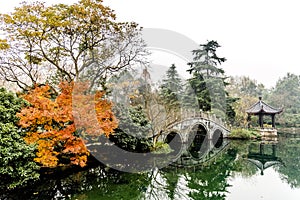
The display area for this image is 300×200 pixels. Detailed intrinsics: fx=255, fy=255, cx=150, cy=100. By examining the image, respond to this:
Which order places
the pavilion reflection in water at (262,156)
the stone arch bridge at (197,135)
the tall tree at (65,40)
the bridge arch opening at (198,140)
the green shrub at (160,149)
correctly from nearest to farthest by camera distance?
the tall tree at (65,40) < the pavilion reflection in water at (262,156) < the green shrub at (160,149) < the stone arch bridge at (197,135) < the bridge arch opening at (198,140)

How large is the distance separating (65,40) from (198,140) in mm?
11705

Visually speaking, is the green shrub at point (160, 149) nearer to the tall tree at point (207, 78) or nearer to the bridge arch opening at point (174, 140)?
the bridge arch opening at point (174, 140)

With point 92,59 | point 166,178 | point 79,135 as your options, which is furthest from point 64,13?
point 166,178

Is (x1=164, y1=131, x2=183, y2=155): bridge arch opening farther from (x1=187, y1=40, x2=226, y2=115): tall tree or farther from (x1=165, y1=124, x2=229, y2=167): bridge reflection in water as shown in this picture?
(x1=187, y1=40, x2=226, y2=115): tall tree

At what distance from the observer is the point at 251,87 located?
31.4 meters

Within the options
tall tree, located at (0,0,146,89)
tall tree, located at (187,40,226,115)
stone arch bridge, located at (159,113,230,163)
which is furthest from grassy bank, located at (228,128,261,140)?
tall tree, located at (0,0,146,89)

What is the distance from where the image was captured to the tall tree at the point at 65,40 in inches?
309

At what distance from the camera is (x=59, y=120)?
6453 mm

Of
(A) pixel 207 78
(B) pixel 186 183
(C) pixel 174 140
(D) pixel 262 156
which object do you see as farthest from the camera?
(A) pixel 207 78

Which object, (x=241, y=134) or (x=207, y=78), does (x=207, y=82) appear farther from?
(x=241, y=134)

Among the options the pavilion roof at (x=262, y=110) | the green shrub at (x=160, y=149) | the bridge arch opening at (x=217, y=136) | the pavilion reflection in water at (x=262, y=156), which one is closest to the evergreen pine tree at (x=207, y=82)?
the bridge arch opening at (x=217, y=136)

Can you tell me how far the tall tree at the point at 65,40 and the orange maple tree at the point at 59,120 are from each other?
6.77 feet

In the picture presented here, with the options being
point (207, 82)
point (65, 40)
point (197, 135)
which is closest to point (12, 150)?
point (65, 40)

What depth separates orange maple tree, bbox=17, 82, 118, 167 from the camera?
6.14 m
